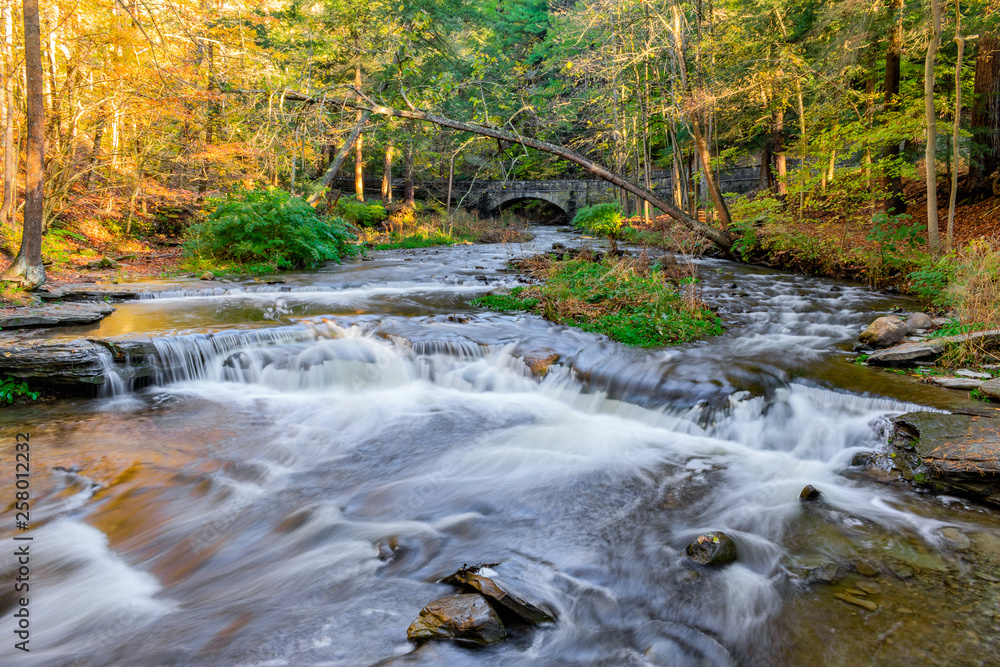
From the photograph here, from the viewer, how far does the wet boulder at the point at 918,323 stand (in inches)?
274

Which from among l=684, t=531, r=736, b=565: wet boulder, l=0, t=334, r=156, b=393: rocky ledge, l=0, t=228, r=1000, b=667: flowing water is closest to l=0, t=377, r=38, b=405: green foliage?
l=0, t=334, r=156, b=393: rocky ledge

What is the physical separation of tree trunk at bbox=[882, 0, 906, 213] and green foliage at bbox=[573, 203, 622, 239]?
34.4 ft

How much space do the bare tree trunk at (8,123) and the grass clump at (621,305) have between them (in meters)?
9.69

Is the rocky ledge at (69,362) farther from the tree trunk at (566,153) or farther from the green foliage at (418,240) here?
the green foliage at (418,240)

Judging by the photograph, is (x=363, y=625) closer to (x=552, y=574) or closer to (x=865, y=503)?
(x=552, y=574)

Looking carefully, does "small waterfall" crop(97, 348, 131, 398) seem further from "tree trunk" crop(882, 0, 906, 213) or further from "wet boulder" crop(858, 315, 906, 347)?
"tree trunk" crop(882, 0, 906, 213)

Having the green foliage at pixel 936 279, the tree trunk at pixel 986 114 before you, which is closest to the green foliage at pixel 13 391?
the green foliage at pixel 936 279

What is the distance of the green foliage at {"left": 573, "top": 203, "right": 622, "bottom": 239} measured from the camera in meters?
22.7

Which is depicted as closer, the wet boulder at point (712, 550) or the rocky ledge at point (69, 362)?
the wet boulder at point (712, 550)

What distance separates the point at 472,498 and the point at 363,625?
63.9 inches

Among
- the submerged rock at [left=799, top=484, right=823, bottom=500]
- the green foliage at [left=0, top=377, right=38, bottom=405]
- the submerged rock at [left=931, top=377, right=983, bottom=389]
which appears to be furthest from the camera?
the green foliage at [left=0, top=377, right=38, bottom=405]

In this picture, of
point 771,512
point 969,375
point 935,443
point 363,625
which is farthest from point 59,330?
point 969,375

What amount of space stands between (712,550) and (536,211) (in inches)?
1422

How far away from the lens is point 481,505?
4.16 meters
